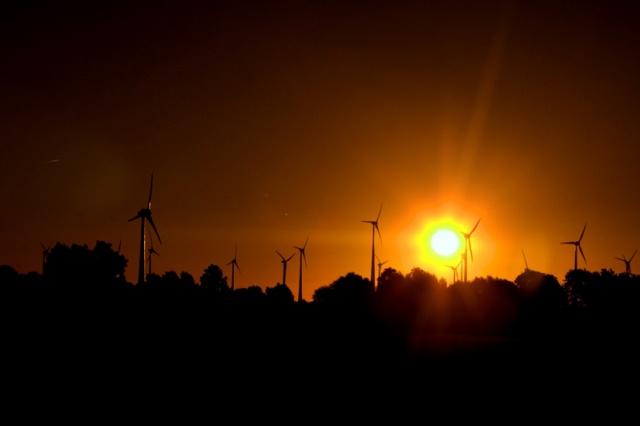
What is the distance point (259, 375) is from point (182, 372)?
5.00m

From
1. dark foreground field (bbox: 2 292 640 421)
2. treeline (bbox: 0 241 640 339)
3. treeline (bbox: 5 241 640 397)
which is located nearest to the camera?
dark foreground field (bbox: 2 292 640 421)

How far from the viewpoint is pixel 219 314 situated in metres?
84.8

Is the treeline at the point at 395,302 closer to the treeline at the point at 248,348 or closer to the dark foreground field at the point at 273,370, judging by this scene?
the treeline at the point at 248,348

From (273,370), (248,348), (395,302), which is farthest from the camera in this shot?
(395,302)

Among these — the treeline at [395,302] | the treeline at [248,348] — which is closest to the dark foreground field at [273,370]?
the treeline at [248,348]

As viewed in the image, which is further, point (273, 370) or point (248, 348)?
point (248, 348)

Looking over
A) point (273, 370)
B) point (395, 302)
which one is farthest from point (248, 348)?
point (395, 302)

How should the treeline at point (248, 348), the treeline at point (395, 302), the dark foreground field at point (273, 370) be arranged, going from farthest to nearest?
the treeline at point (395, 302) → the treeline at point (248, 348) → the dark foreground field at point (273, 370)

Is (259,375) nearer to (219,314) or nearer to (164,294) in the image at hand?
(219,314)

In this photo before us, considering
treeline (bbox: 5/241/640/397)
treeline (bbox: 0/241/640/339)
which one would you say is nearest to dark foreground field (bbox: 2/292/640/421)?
treeline (bbox: 5/241/640/397)

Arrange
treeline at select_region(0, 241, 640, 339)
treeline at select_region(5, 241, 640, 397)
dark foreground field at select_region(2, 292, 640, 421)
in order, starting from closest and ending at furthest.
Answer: dark foreground field at select_region(2, 292, 640, 421)
treeline at select_region(5, 241, 640, 397)
treeline at select_region(0, 241, 640, 339)

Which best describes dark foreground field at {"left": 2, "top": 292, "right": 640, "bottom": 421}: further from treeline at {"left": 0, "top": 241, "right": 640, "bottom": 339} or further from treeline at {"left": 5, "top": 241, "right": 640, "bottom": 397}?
treeline at {"left": 0, "top": 241, "right": 640, "bottom": 339}

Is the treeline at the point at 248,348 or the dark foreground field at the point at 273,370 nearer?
the dark foreground field at the point at 273,370

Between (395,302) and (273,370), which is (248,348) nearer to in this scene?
(273,370)
